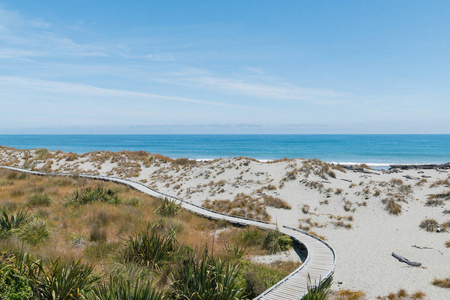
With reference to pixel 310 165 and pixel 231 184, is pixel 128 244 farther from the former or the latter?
pixel 310 165

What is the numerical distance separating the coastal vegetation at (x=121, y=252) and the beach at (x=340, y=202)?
3.43 metres

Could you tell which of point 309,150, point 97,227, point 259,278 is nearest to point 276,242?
point 259,278

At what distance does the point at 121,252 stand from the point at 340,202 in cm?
1750

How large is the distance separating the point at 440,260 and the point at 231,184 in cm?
1745

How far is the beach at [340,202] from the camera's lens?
1113cm

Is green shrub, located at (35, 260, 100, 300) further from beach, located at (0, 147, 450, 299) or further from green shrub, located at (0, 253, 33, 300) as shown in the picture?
beach, located at (0, 147, 450, 299)

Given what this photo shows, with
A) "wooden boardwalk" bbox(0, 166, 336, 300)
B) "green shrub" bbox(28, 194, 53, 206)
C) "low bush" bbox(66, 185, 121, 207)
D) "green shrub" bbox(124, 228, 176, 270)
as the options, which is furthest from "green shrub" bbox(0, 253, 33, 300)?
"green shrub" bbox(28, 194, 53, 206)

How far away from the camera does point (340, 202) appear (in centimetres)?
2195

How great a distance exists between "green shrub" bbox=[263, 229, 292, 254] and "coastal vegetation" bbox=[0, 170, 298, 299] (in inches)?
1.8

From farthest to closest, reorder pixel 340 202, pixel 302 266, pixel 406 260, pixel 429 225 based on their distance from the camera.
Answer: pixel 340 202, pixel 429 225, pixel 406 260, pixel 302 266

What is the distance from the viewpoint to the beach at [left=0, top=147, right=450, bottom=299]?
11.1 metres

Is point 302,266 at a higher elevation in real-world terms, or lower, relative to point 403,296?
higher

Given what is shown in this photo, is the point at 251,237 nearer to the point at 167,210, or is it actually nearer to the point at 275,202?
the point at 167,210

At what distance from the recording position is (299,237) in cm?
1391
